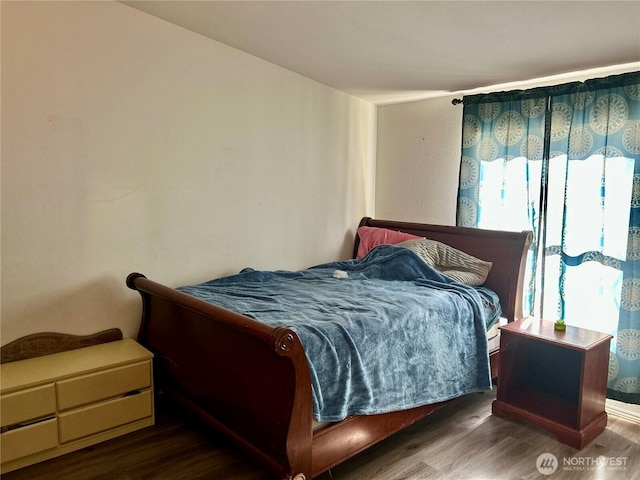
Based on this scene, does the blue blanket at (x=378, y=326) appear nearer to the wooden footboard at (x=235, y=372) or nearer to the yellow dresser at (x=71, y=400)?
the wooden footboard at (x=235, y=372)

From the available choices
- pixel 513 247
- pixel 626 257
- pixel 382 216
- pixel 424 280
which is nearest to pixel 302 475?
pixel 424 280

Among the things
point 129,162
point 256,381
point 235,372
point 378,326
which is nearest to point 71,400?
point 235,372

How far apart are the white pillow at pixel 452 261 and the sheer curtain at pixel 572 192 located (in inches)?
14.2

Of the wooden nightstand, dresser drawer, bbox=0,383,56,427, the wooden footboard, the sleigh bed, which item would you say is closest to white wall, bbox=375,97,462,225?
the sleigh bed

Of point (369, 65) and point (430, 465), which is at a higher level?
point (369, 65)

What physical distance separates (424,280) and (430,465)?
116 cm

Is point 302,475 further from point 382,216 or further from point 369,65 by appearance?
point 382,216

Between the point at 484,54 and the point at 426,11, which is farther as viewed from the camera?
the point at 484,54

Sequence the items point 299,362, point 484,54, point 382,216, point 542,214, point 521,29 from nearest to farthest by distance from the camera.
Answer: point 299,362, point 521,29, point 484,54, point 542,214, point 382,216

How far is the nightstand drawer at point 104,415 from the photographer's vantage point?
2119mm

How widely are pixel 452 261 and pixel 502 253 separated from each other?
13.3 inches

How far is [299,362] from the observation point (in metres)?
1.67

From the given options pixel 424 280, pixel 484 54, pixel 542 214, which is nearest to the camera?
pixel 484 54

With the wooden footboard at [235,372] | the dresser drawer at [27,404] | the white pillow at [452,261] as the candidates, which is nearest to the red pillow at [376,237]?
the white pillow at [452,261]
